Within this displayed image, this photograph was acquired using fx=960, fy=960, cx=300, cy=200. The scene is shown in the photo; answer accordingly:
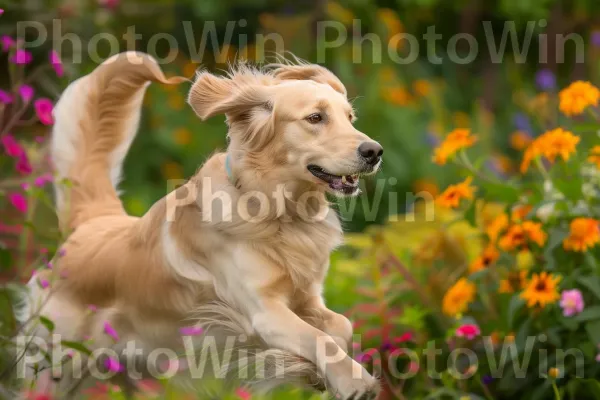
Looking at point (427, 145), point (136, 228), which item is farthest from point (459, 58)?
Result: point (136, 228)

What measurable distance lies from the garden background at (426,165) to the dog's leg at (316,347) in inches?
5.5

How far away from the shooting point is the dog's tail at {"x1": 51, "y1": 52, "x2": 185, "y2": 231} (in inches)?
148

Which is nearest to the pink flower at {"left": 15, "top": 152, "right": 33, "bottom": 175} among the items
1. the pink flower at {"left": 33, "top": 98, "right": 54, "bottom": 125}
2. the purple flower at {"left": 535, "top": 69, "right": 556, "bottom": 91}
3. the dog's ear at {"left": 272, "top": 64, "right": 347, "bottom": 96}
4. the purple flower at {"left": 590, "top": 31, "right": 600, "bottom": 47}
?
the pink flower at {"left": 33, "top": 98, "right": 54, "bottom": 125}

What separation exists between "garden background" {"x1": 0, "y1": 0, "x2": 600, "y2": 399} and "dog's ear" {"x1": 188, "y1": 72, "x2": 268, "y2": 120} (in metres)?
0.33

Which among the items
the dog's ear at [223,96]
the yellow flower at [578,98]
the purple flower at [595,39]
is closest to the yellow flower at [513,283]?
the yellow flower at [578,98]

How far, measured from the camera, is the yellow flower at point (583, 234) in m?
3.65

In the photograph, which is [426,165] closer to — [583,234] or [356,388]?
[583,234]

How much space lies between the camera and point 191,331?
3.13 meters

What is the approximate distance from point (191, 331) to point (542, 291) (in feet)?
4.54

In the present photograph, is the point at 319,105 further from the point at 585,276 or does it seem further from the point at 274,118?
the point at 585,276

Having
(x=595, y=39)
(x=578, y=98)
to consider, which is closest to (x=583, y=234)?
(x=578, y=98)

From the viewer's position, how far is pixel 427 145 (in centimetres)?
770

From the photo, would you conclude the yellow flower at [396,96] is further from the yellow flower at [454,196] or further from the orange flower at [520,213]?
the yellow flower at [454,196]

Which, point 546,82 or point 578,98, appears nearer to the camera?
point 578,98
